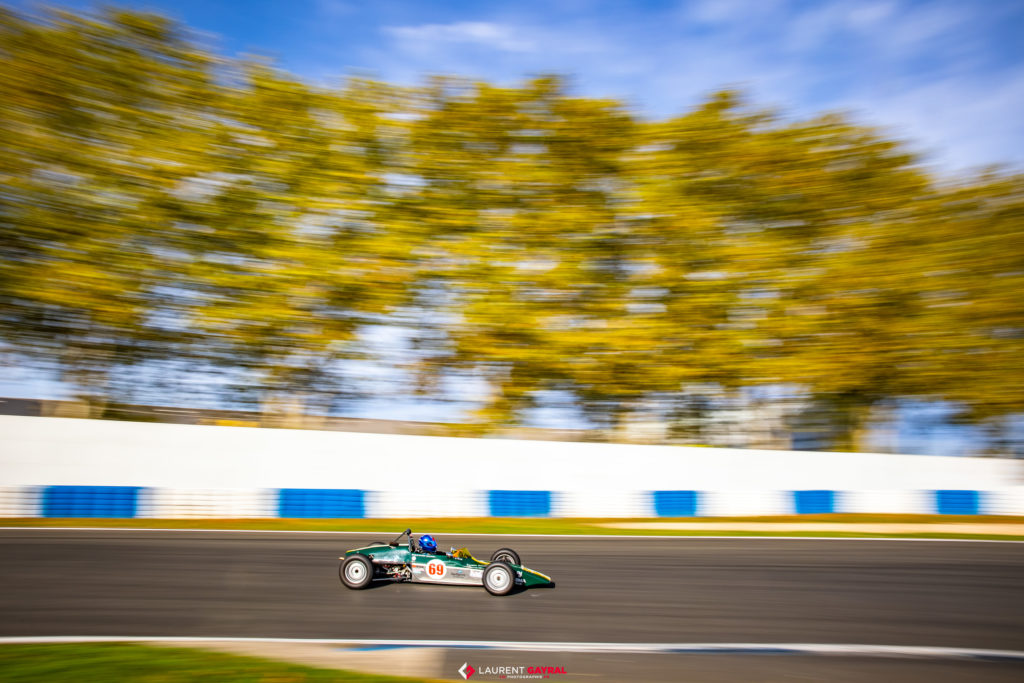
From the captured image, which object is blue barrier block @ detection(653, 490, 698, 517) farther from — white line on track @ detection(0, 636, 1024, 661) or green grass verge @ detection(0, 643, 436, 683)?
green grass verge @ detection(0, 643, 436, 683)

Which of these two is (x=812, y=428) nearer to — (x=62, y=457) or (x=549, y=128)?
(x=549, y=128)

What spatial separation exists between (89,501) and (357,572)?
8.59m

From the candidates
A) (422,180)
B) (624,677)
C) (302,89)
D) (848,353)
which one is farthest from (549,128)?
(624,677)

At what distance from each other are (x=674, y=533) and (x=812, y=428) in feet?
31.5

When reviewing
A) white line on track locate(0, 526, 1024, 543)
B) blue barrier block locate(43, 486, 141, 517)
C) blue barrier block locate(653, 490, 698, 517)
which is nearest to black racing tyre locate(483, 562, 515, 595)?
white line on track locate(0, 526, 1024, 543)

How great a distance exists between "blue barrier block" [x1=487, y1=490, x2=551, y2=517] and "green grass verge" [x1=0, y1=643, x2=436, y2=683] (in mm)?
9559

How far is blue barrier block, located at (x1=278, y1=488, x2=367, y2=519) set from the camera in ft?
47.9

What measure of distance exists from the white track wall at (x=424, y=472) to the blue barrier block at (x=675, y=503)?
0.57 feet

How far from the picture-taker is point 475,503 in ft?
49.6

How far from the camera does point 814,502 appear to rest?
648 inches

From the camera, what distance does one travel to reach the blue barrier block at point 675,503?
15733 mm

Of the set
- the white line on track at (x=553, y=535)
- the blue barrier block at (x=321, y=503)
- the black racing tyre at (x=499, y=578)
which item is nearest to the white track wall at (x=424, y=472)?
the blue barrier block at (x=321, y=503)

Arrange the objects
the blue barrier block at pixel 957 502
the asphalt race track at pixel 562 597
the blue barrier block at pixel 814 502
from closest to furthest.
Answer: the asphalt race track at pixel 562 597
the blue barrier block at pixel 814 502
the blue barrier block at pixel 957 502

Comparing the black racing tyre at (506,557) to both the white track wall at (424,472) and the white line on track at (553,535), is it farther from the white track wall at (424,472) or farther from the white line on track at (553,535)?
the white track wall at (424,472)
